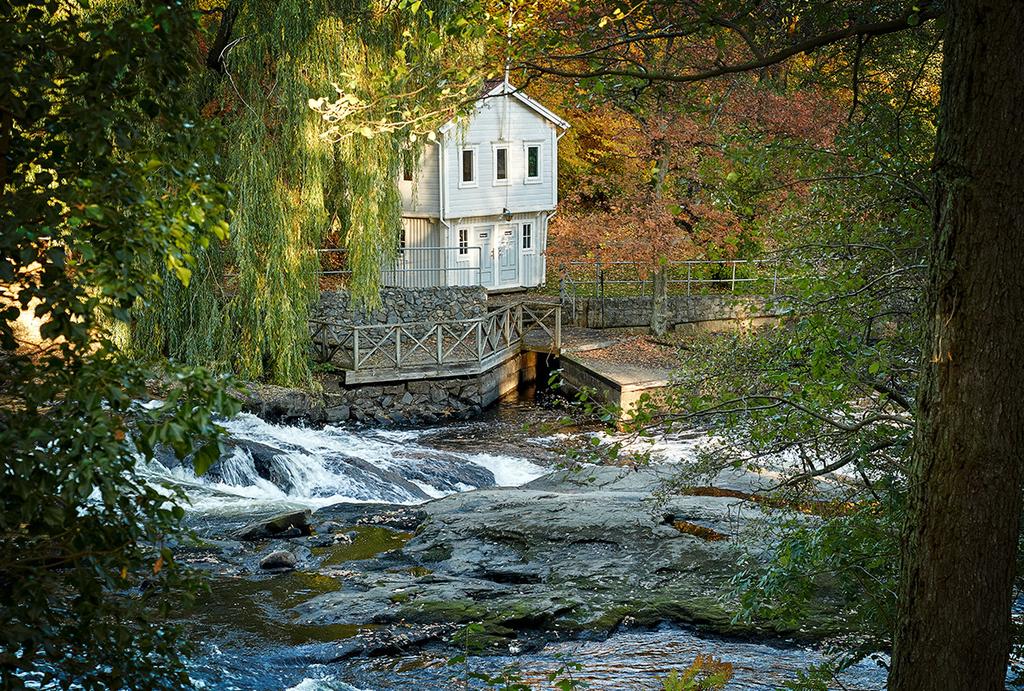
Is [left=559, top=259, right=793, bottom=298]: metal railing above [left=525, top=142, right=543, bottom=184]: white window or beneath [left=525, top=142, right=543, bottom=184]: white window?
beneath

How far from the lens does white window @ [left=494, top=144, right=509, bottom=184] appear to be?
103ft

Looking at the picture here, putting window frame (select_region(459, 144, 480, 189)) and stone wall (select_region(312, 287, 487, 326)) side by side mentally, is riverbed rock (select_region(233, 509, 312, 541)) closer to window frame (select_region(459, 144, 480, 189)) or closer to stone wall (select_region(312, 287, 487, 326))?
stone wall (select_region(312, 287, 487, 326))

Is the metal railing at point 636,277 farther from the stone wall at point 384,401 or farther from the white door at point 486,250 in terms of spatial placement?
the stone wall at point 384,401

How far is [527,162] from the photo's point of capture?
3195cm

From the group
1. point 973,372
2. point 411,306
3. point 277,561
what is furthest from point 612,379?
point 973,372

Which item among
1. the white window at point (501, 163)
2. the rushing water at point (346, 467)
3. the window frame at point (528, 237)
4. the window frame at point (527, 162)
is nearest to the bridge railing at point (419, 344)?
the rushing water at point (346, 467)

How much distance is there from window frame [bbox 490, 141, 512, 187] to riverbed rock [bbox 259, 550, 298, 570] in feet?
69.4

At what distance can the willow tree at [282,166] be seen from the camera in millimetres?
16281

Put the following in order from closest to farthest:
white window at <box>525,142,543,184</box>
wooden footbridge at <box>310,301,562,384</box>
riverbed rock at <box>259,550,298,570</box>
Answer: riverbed rock at <box>259,550,298,570</box> < wooden footbridge at <box>310,301,562,384</box> < white window at <box>525,142,543,184</box>

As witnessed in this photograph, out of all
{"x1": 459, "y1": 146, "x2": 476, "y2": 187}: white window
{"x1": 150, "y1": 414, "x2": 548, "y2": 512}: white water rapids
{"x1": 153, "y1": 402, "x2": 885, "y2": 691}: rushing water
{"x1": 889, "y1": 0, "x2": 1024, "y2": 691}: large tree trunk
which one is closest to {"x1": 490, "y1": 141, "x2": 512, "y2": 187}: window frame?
{"x1": 459, "y1": 146, "x2": 476, "y2": 187}: white window

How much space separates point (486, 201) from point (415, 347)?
8570 millimetres

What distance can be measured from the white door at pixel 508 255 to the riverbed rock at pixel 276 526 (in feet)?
63.1

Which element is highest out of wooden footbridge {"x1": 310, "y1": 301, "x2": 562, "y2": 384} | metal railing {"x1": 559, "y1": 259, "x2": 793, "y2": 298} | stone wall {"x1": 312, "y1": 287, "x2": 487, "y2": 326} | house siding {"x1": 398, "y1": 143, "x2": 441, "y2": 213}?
house siding {"x1": 398, "y1": 143, "x2": 441, "y2": 213}

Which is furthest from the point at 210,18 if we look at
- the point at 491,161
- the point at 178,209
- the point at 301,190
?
the point at 178,209
